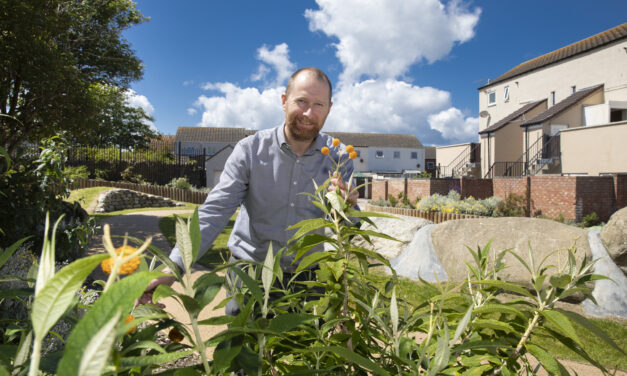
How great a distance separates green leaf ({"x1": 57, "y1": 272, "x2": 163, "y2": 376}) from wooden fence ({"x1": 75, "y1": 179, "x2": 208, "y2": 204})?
19.1m

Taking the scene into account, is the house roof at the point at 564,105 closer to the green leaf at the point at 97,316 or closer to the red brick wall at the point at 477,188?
the red brick wall at the point at 477,188

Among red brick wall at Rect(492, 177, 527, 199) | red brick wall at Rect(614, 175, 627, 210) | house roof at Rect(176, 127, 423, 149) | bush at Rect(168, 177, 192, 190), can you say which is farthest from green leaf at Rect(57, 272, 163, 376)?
house roof at Rect(176, 127, 423, 149)

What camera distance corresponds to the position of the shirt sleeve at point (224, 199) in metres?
1.85

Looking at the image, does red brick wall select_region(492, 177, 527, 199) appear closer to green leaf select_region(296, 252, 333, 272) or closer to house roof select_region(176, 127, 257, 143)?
green leaf select_region(296, 252, 333, 272)

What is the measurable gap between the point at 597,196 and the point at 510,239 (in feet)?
26.3

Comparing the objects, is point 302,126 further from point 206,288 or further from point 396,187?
point 396,187

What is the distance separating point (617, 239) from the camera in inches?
219

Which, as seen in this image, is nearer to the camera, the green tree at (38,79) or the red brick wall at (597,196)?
the green tree at (38,79)

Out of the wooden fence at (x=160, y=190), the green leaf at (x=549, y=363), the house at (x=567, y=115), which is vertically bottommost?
the green leaf at (x=549, y=363)

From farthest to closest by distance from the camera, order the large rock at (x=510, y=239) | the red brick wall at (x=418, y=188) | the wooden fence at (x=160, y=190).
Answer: the wooden fence at (x=160, y=190) → the red brick wall at (x=418, y=188) → the large rock at (x=510, y=239)

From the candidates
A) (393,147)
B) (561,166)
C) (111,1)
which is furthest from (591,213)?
(393,147)

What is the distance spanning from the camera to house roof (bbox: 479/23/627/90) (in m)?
21.1

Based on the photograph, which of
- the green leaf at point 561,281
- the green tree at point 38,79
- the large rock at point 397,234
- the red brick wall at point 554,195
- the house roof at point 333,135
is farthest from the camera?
the house roof at point 333,135

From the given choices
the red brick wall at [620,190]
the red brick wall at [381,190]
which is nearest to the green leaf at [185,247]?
the red brick wall at [620,190]
